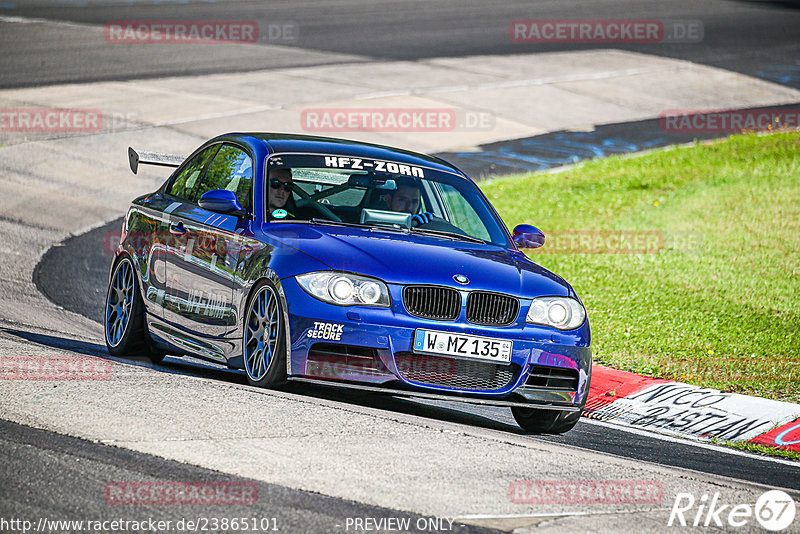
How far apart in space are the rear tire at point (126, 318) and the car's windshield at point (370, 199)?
157cm

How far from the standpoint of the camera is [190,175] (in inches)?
364

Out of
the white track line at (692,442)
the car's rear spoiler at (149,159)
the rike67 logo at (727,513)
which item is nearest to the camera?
the rike67 logo at (727,513)

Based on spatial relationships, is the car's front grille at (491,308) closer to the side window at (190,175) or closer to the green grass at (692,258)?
the side window at (190,175)

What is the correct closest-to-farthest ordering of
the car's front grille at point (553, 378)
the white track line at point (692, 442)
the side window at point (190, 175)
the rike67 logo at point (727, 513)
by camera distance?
the rike67 logo at point (727, 513) < the car's front grille at point (553, 378) < the white track line at point (692, 442) < the side window at point (190, 175)

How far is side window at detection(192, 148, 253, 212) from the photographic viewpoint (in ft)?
27.5

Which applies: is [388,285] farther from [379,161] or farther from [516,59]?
[516,59]

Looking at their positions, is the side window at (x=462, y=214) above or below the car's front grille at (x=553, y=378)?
above

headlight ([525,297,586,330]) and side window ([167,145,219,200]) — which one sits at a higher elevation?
side window ([167,145,219,200])

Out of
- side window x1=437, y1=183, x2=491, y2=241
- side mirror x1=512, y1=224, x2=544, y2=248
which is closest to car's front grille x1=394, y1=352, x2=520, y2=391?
side window x1=437, y1=183, x2=491, y2=241

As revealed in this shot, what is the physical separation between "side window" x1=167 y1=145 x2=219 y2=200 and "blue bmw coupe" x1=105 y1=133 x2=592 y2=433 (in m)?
0.02

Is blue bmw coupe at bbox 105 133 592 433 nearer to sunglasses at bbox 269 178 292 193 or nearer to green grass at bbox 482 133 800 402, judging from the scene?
sunglasses at bbox 269 178 292 193

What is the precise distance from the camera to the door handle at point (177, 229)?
28.2 feet

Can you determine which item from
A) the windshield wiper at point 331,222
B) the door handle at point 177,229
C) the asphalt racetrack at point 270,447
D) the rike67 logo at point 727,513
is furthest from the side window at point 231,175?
the rike67 logo at point 727,513

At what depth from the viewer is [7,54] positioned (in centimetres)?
2709
